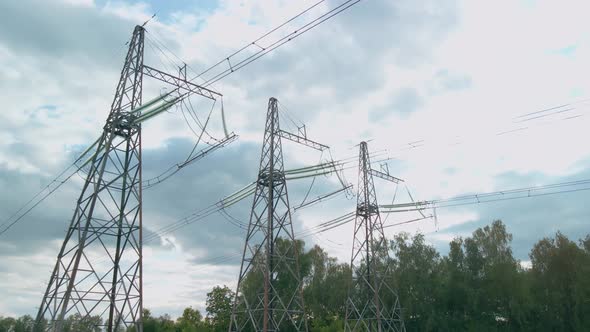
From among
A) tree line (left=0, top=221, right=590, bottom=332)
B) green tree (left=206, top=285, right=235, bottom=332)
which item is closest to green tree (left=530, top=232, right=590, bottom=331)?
tree line (left=0, top=221, right=590, bottom=332)

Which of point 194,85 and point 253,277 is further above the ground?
point 194,85

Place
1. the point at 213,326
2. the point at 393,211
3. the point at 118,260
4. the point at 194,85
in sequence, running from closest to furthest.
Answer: the point at 118,260 < the point at 194,85 < the point at 393,211 < the point at 213,326

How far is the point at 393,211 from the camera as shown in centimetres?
3497

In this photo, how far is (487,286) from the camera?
1687 inches

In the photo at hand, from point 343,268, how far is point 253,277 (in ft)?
38.4

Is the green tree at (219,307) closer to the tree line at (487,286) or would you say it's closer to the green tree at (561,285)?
the tree line at (487,286)

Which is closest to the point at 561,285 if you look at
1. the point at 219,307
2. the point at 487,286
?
the point at 487,286

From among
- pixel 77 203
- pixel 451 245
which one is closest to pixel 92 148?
pixel 77 203

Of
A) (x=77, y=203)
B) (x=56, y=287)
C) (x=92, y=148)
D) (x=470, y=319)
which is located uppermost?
(x=92, y=148)

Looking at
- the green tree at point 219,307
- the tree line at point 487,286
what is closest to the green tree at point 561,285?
the tree line at point 487,286

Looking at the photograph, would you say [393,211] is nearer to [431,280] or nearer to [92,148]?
[431,280]

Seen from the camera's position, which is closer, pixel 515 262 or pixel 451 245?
pixel 515 262

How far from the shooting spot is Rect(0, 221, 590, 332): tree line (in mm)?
39219

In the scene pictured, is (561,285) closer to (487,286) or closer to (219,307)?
(487,286)
